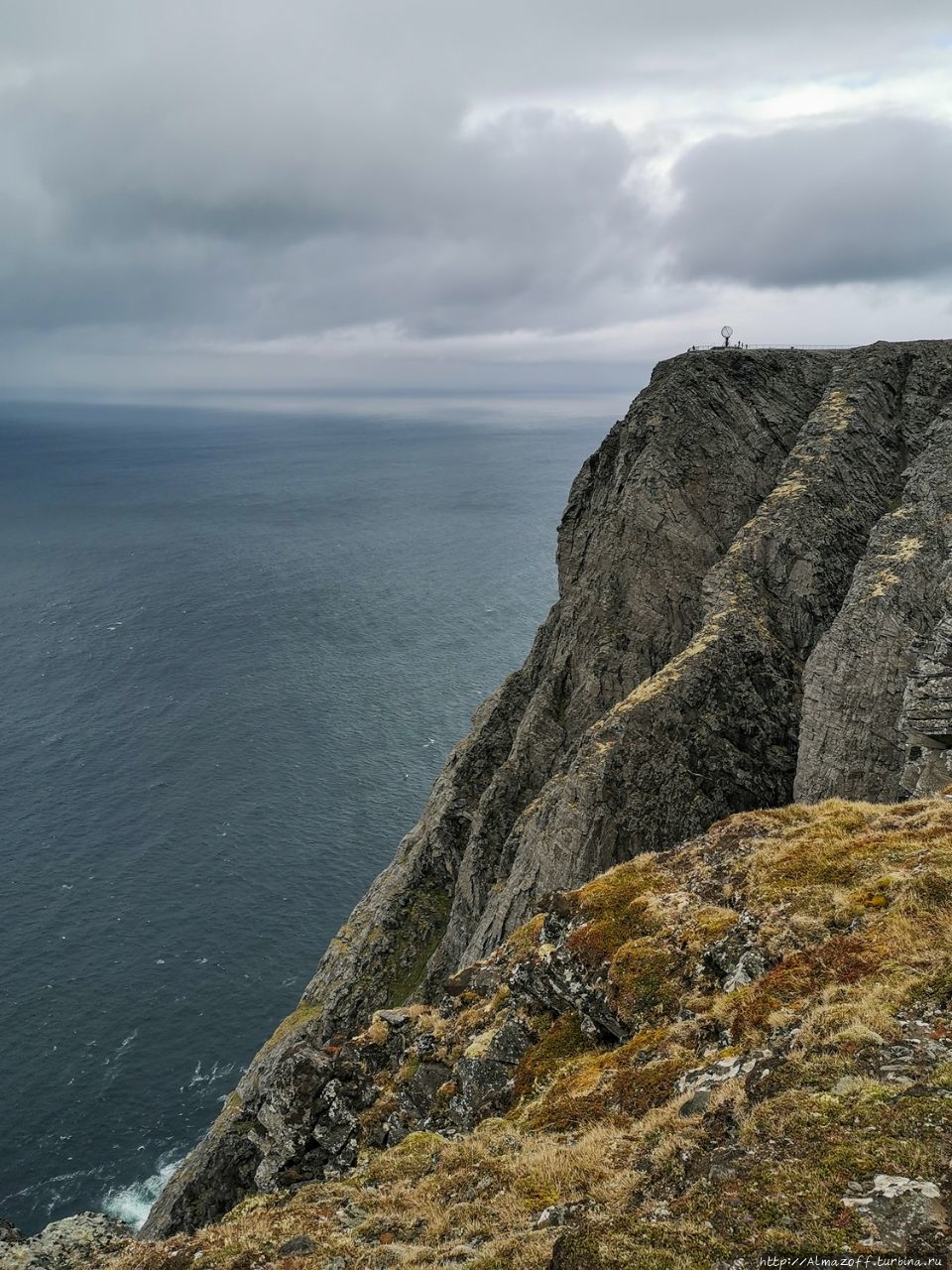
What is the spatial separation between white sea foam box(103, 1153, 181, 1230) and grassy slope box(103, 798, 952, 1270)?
167 ft

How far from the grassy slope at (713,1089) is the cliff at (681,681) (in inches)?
301

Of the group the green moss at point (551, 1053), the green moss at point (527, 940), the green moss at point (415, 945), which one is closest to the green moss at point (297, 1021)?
the green moss at point (415, 945)

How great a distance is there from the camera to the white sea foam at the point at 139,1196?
206 ft

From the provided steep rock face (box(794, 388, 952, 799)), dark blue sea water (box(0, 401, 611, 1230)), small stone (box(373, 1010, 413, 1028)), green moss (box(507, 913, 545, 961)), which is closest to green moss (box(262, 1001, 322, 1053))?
dark blue sea water (box(0, 401, 611, 1230))

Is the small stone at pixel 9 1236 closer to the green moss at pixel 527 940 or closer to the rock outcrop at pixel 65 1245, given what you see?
the rock outcrop at pixel 65 1245

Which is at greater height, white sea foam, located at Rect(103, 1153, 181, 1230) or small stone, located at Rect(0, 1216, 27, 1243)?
small stone, located at Rect(0, 1216, 27, 1243)

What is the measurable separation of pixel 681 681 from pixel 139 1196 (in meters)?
63.3

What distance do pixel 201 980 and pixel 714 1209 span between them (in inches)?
3435

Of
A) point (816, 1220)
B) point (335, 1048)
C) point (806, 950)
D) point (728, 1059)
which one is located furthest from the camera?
point (335, 1048)

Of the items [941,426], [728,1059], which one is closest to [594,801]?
[728,1059]

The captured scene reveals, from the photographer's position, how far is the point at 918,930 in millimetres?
20312

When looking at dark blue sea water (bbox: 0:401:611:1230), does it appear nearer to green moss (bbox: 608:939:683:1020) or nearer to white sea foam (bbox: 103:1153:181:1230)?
white sea foam (bbox: 103:1153:181:1230)

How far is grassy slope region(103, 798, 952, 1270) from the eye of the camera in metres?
13.7

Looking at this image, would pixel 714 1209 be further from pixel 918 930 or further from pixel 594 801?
pixel 594 801
